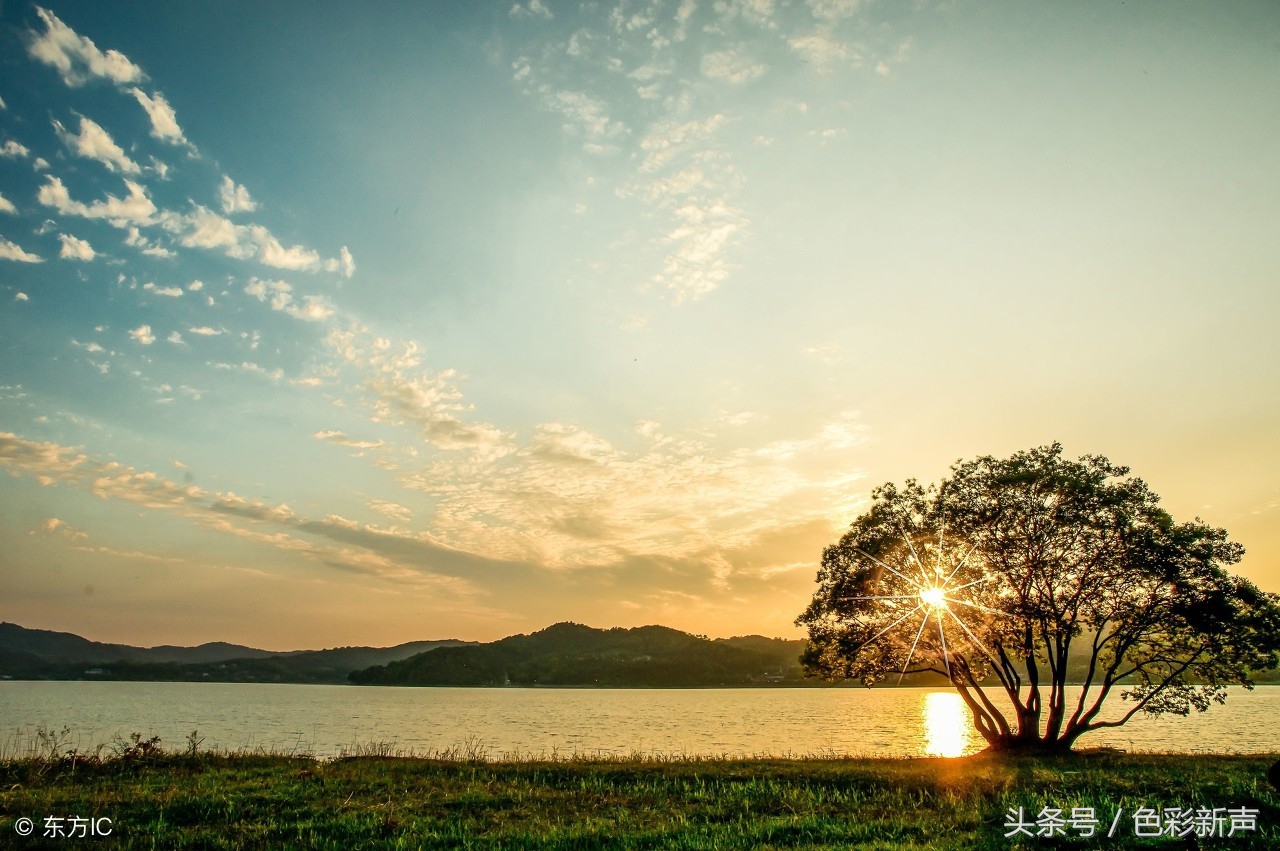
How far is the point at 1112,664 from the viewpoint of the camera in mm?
35938

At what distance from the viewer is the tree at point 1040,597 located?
3378cm

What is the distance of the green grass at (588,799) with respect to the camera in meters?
13.8

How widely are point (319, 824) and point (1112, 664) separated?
3915 cm

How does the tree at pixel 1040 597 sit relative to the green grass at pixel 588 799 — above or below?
above

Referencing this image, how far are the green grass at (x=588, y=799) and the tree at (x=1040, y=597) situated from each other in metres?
6.08

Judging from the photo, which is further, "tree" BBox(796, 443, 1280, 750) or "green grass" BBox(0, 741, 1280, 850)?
"tree" BBox(796, 443, 1280, 750)

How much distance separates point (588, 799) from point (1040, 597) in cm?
2827

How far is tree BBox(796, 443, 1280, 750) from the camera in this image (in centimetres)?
3378

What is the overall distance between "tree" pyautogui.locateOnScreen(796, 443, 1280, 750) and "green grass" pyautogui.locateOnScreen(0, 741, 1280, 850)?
19.9 feet

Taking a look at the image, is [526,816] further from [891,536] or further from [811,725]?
[811,725]

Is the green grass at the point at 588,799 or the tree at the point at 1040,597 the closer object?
the green grass at the point at 588,799

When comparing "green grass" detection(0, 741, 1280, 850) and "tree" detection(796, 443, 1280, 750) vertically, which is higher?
"tree" detection(796, 443, 1280, 750)

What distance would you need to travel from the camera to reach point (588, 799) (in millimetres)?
19672

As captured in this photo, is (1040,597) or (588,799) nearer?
(588,799)
